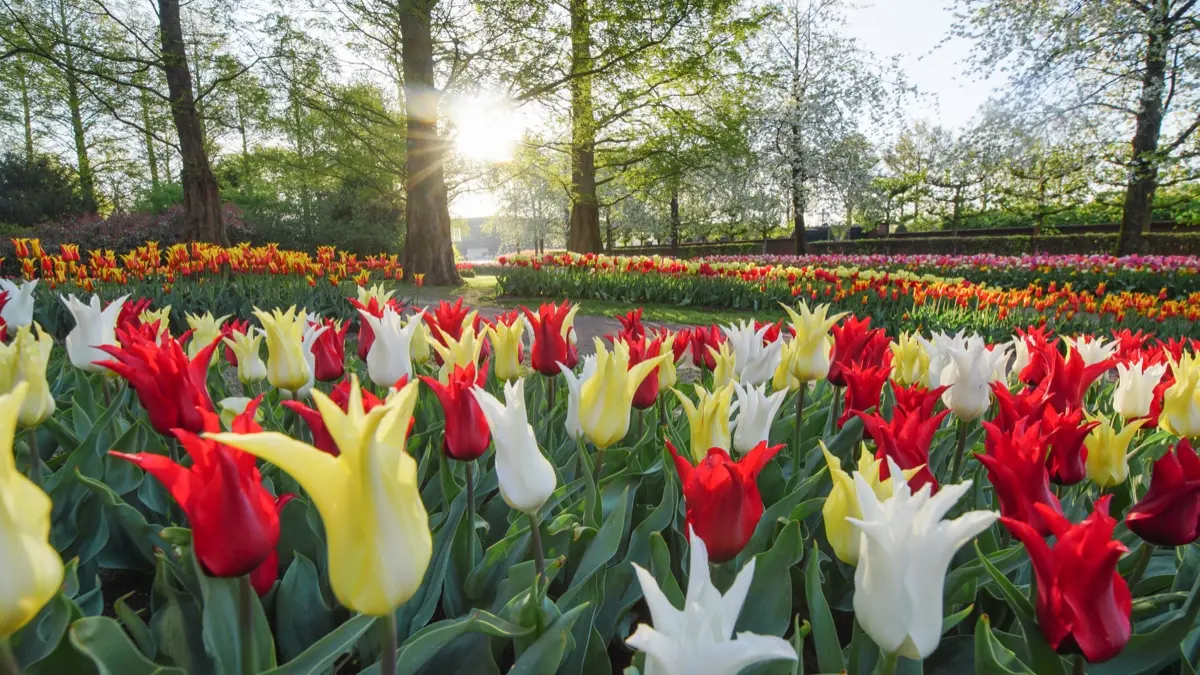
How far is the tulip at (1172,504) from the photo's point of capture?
37.6 inches

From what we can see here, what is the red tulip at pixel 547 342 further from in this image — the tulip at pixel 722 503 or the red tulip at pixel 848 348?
the tulip at pixel 722 503

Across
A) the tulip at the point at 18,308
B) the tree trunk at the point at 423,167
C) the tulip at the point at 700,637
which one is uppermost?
the tree trunk at the point at 423,167

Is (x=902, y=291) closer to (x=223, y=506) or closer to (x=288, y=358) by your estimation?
(x=288, y=358)

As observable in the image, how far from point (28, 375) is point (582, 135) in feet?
46.9

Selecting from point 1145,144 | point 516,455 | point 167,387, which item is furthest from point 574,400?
point 1145,144

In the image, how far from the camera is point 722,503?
0.92 meters

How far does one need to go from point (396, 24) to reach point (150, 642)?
13.2 metres

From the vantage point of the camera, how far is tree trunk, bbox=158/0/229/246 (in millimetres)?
10438

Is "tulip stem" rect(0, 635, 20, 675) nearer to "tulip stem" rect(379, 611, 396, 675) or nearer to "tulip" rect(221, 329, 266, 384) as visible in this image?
"tulip stem" rect(379, 611, 396, 675)

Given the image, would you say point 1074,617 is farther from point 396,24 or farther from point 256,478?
point 396,24

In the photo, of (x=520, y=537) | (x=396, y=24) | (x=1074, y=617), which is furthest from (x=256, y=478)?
(x=396, y=24)

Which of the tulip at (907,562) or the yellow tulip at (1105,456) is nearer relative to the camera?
the tulip at (907,562)

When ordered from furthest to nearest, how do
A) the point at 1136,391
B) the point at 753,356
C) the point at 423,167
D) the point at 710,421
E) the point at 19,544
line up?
the point at 423,167 → the point at 753,356 → the point at 1136,391 → the point at 710,421 → the point at 19,544

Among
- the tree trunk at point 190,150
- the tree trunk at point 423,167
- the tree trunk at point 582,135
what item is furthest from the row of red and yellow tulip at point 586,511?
the tree trunk at point 582,135
